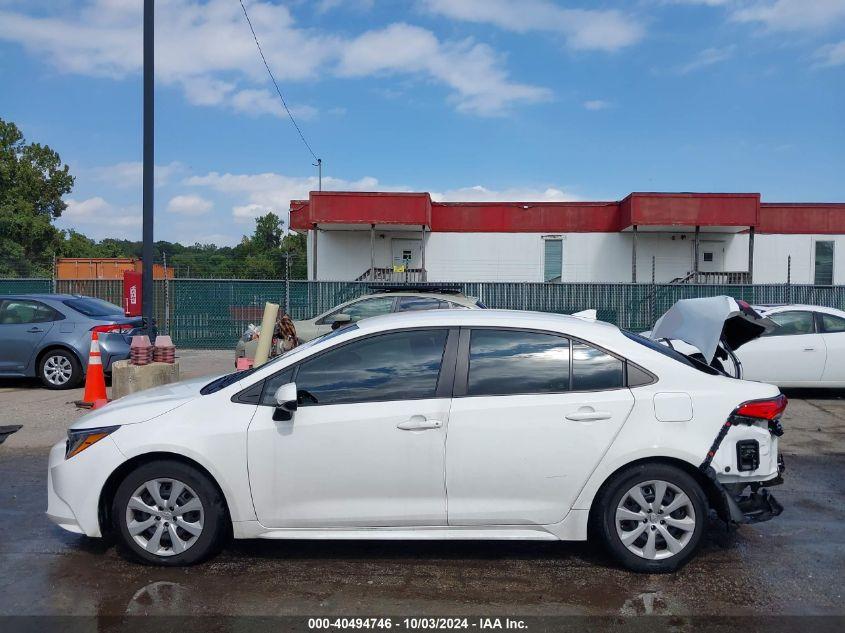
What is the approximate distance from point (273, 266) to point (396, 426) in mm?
15673

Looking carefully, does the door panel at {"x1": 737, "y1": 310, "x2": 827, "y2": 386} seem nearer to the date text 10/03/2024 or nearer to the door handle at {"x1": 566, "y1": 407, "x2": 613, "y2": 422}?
the door handle at {"x1": 566, "y1": 407, "x2": 613, "y2": 422}

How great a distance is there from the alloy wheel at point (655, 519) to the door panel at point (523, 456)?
0.32m

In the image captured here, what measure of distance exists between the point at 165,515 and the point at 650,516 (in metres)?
2.85

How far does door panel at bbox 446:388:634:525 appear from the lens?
166 inches

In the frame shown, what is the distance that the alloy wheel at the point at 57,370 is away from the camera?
10.9 meters

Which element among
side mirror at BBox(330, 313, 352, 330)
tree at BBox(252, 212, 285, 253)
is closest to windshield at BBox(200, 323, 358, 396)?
side mirror at BBox(330, 313, 352, 330)

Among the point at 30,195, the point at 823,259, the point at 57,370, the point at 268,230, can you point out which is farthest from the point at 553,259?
the point at 268,230

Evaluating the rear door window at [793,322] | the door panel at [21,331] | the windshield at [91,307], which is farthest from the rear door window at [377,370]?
the door panel at [21,331]

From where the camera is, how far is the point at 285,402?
4156 mm

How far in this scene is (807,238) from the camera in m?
27.6

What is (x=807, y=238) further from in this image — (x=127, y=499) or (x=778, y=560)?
(x=127, y=499)

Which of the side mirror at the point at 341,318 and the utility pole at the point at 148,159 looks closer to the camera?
the utility pole at the point at 148,159

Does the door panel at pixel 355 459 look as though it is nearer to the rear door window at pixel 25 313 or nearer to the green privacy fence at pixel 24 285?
the rear door window at pixel 25 313

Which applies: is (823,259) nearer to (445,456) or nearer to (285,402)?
(445,456)
